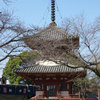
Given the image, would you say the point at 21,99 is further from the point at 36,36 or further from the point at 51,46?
the point at 51,46

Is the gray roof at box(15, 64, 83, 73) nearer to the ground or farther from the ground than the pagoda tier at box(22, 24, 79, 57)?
nearer to the ground

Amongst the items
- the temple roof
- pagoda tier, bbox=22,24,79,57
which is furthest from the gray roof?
pagoda tier, bbox=22,24,79,57

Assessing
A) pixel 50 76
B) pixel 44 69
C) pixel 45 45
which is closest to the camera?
pixel 45 45

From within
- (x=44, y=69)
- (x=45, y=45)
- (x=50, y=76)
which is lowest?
(x=50, y=76)

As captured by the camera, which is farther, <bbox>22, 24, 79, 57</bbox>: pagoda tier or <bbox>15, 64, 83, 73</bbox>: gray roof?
<bbox>15, 64, 83, 73</bbox>: gray roof

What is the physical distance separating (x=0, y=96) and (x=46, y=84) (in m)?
9.62

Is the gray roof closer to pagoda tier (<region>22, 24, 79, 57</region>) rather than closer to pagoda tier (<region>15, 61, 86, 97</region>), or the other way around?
pagoda tier (<region>15, 61, 86, 97</region>)

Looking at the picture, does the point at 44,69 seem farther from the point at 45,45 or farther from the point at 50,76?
the point at 45,45

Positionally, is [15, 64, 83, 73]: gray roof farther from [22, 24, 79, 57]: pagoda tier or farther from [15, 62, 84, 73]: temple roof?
[22, 24, 79, 57]: pagoda tier

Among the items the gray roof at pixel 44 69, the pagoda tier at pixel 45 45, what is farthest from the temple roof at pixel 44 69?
the pagoda tier at pixel 45 45

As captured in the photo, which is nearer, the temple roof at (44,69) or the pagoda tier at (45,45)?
the pagoda tier at (45,45)

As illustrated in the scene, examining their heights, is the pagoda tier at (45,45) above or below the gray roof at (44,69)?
above

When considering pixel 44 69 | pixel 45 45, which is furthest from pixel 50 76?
pixel 45 45

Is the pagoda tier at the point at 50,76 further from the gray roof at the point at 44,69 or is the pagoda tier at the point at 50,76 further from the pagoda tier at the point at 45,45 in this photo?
the pagoda tier at the point at 45,45
